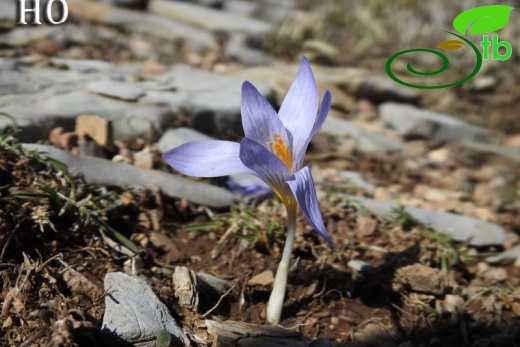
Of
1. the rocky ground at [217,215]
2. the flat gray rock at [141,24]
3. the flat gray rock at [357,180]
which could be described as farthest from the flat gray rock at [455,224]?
the flat gray rock at [141,24]

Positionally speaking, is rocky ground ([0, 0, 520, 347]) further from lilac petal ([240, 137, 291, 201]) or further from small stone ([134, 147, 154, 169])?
lilac petal ([240, 137, 291, 201])

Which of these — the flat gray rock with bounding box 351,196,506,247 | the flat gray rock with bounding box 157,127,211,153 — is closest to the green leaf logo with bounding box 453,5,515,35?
the flat gray rock with bounding box 351,196,506,247

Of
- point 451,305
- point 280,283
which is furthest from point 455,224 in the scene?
point 280,283

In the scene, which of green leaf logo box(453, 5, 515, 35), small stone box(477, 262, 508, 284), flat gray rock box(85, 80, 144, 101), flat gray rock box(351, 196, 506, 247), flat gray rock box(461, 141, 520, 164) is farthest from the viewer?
green leaf logo box(453, 5, 515, 35)

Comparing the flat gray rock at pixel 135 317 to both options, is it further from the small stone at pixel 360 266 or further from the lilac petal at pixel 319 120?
the small stone at pixel 360 266

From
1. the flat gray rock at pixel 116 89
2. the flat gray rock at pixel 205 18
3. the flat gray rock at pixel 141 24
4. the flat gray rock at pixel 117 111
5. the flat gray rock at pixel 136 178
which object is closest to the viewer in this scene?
the flat gray rock at pixel 136 178

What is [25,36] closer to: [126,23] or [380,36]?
[126,23]
